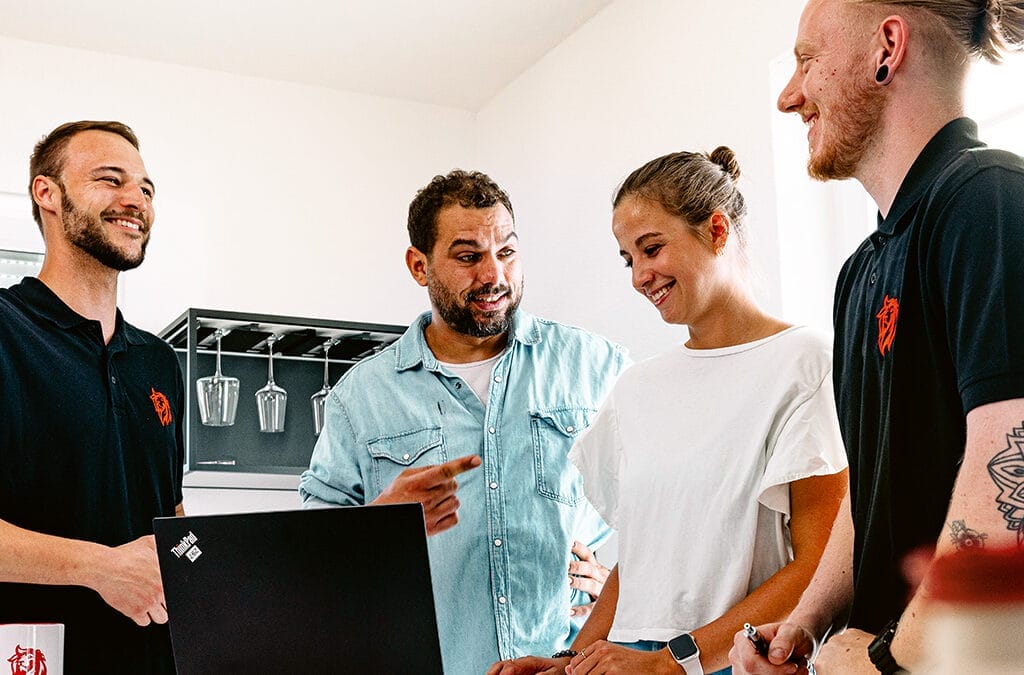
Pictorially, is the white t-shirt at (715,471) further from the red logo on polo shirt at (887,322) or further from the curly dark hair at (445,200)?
the curly dark hair at (445,200)

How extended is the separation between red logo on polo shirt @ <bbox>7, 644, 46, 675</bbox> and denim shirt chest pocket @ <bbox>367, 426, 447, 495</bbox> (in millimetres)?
679

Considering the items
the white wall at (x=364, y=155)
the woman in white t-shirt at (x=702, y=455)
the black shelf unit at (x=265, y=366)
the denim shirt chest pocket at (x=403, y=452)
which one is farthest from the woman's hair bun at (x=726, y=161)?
the black shelf unit at (x=265, y=366)

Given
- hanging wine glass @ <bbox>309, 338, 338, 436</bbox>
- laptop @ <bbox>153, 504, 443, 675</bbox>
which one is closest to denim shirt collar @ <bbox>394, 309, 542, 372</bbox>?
laptop @ <bbox>153, 504, 443, 675</bbox>

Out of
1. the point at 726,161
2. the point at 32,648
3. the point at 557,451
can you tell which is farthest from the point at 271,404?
the point at 726,161

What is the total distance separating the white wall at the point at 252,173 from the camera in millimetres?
3527

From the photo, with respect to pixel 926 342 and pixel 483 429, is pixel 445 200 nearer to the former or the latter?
pixel 483 429

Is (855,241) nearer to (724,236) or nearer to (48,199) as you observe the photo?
(724,236)

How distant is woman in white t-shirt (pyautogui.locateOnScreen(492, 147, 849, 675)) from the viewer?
4.95ft

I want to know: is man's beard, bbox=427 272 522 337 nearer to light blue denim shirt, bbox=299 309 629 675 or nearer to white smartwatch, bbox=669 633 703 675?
light blue denim shirt, bbox=299 309 629 675

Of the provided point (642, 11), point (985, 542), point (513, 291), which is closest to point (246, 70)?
point (642, 11)

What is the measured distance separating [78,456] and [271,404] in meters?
1.35

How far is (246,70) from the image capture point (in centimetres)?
380

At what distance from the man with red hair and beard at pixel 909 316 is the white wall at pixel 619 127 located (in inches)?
53.5

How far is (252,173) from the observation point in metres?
3.77
